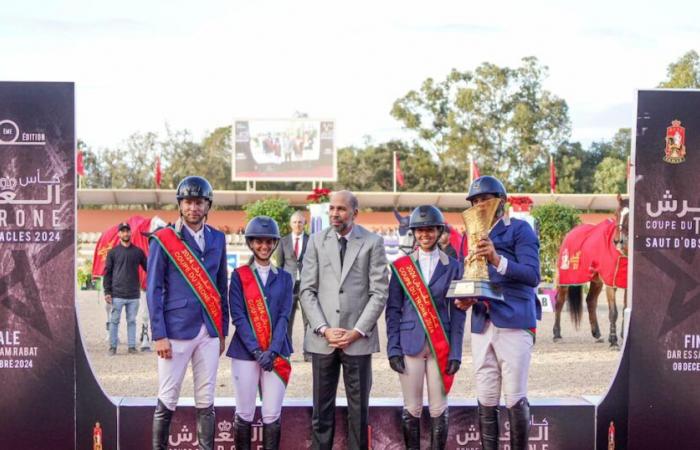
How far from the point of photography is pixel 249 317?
515 centimetres

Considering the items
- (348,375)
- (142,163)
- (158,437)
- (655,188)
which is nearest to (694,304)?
(655,188)

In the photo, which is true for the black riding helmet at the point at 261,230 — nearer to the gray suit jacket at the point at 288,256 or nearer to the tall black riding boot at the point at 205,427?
the tall black riding boot at the point at 205,427

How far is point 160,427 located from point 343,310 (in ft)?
4.21

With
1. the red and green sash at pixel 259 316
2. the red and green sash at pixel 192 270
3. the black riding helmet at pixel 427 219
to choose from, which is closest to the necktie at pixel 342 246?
the black riding helmet at pixel 427 219

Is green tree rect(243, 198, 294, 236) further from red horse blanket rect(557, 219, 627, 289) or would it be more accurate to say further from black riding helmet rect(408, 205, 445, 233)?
black riding helmet rect(408, 205, 445, 233)

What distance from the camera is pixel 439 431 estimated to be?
16.8ft

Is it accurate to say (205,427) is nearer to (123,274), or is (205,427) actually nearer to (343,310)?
(343,310)

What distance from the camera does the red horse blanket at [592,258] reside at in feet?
38.3

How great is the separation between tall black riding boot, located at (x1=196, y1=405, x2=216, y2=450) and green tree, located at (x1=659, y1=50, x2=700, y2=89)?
32.5 meters

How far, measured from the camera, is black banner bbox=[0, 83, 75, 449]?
5516mm

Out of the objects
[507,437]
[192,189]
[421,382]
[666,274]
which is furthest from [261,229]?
[666,274]

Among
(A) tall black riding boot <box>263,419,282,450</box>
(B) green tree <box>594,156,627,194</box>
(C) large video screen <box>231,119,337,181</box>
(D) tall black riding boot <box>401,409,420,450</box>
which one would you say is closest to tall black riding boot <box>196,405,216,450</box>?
(A) tall black riding boot <box>263,419,282,450</box>

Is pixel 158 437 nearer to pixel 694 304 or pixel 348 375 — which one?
pixel 348 375

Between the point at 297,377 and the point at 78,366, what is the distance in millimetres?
3938
